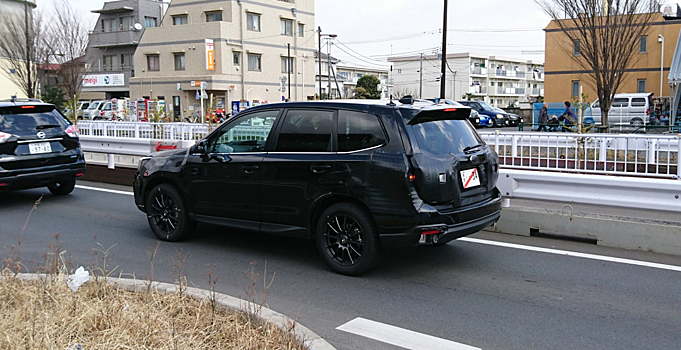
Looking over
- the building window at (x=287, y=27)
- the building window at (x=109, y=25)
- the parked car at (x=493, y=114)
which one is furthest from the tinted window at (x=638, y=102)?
the building window at (x=109, y=25)

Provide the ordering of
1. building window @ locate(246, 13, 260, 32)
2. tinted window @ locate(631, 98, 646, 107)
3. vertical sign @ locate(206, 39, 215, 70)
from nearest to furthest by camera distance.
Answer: tinted window @ locate(631, 98, 646, 107) < vertical sign @ locate(206, 39, 215, 70) < building window @ locate(246, 13, 260, 32)

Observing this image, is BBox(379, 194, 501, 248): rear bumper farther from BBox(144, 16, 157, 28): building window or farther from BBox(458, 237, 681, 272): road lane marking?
BBox(144, 16, 157, 28): building window

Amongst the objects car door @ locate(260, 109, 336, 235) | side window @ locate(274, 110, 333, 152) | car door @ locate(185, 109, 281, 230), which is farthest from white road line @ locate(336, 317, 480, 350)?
car door @ locate(185, 109, 281, 230)

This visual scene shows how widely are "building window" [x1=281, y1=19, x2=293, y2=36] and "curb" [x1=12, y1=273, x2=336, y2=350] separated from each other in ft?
178

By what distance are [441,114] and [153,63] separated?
5371cm

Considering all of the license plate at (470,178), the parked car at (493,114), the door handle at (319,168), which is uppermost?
the parked car at (493,114)

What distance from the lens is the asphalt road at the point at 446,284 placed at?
5.01 meters

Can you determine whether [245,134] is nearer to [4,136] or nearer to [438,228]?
[438,228]

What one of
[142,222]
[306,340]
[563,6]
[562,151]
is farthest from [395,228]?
[563,6]

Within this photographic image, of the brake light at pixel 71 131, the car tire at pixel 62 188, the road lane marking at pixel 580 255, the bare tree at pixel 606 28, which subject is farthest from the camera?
the bare tree at pixel 606 28

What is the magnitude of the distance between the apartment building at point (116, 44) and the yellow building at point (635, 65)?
1539 inches

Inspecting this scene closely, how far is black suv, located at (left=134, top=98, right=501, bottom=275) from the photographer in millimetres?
6102

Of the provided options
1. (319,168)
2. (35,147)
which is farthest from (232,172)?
(35,147)

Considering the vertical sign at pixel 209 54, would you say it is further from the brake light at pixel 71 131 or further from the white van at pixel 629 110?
the brake light at pixel 71 131
